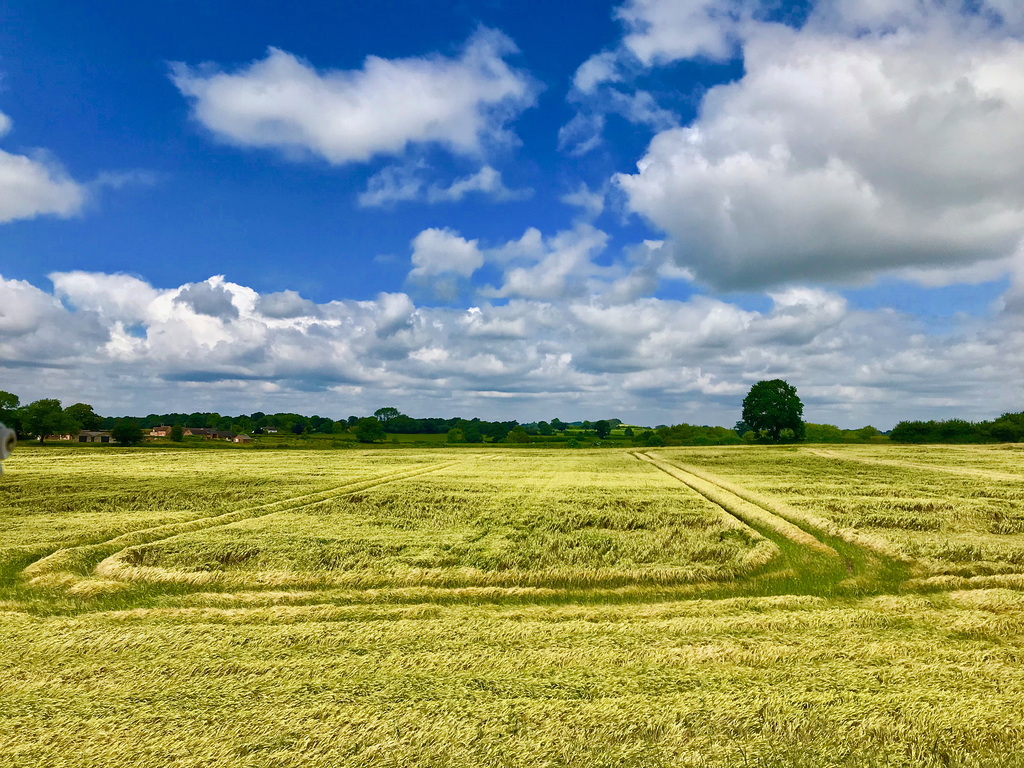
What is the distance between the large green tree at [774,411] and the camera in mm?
100438


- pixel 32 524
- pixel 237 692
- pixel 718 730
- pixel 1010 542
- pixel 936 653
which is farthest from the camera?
pixel 32 524

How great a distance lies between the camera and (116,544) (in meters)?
17.0

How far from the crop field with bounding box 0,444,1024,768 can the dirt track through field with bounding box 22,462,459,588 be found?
12 centimetres

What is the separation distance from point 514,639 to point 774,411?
104077mm

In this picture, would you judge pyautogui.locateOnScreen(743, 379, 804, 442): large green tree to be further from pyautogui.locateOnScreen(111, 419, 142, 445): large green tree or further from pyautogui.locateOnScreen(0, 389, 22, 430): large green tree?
pyautogui.locateOnScreen(0, 389, 22, 430): large green tree

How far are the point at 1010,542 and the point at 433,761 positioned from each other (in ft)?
64.0

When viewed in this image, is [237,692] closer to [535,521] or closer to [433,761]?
[433,761]

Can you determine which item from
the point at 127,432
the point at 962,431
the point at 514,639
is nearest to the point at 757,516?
the point at 514,639

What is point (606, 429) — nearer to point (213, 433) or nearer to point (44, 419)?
point (213, 433)

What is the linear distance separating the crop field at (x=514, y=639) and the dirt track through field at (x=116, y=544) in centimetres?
12


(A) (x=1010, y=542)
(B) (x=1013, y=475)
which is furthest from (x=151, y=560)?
(B) (x=1013, y=475)

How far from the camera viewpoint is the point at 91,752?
617 cm

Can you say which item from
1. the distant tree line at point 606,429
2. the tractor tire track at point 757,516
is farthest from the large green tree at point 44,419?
the tractor tire track at point 757,516

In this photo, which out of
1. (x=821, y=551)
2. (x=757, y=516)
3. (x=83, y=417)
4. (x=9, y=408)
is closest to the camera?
(x=821, y=551)
